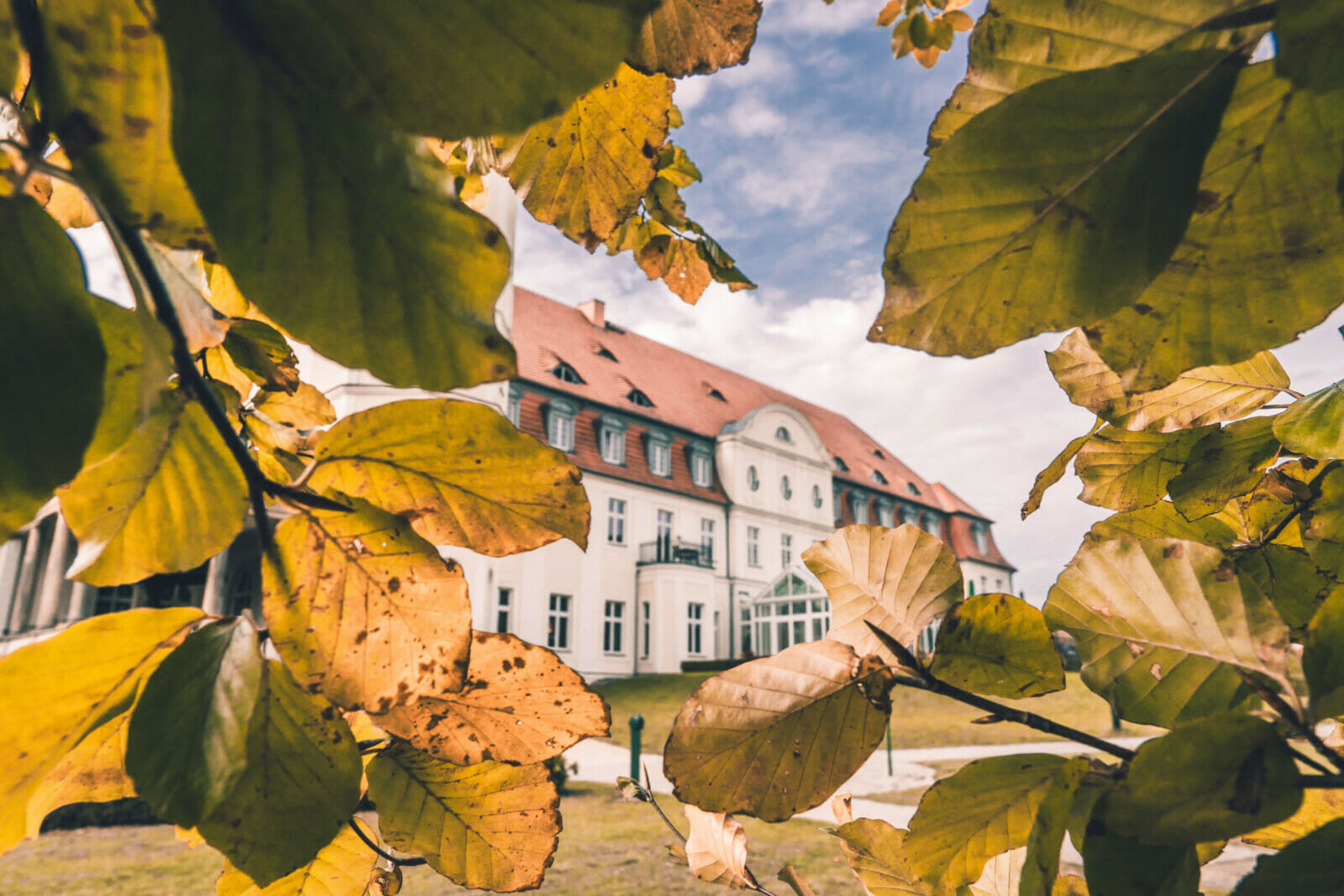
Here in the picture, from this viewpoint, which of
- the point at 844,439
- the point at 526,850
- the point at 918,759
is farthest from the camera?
the point at 844,439

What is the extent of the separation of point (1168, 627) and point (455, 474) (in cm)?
29

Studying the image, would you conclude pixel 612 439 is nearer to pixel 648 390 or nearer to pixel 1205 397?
pixel 648 390

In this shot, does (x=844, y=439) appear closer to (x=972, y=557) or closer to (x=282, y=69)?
(x=972, y=557)

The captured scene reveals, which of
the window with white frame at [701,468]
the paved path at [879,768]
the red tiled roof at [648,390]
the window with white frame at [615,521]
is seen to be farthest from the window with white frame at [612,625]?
the paved path at [879,768]

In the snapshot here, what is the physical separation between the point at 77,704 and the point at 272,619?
7cm

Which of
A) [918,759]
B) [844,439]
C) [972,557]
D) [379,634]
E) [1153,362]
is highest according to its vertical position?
[844,439]

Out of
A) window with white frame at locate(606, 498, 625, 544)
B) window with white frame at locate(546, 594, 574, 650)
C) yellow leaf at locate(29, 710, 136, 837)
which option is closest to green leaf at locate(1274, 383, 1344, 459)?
yellow leaf at locate(29, 710, 136, 837)

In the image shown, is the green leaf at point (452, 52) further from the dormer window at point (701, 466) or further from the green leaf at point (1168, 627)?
the dormer window at point (701, 466)

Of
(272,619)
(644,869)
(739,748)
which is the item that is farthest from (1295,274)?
(644,869)

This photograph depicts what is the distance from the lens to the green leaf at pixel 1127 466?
0.53m

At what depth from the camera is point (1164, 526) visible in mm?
518

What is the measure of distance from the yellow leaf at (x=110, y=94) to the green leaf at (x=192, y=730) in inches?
5.9

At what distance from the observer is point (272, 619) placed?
302 millimetres

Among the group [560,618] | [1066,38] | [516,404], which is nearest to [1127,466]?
[1066,38]
